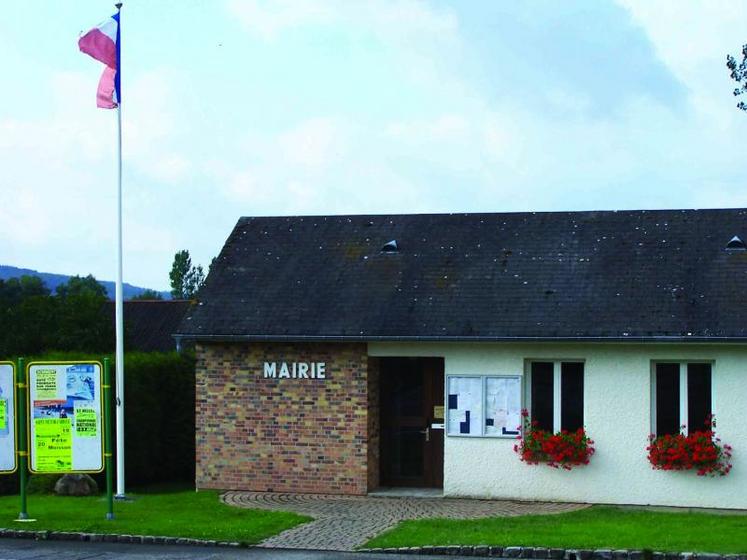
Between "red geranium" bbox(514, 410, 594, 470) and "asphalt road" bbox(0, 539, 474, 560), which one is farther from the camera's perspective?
"red geranium" bbox(514, 410, 594, 470)

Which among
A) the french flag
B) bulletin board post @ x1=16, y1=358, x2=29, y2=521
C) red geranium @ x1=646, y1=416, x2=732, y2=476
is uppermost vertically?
the french flag

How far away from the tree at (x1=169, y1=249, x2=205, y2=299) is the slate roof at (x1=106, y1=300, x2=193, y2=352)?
151 feet

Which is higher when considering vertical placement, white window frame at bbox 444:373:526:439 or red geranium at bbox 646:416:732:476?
white window frame at bbox 444:373:526:439

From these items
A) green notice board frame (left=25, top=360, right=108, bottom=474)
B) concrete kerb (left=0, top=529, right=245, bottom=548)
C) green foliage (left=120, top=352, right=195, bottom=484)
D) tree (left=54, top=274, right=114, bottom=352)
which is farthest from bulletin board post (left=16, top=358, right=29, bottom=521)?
tree (left=54, top=274, right=114, bottom=352)

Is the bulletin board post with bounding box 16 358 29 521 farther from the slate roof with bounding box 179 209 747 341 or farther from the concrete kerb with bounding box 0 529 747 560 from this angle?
the slate roof with bounding box 179 209 747 341

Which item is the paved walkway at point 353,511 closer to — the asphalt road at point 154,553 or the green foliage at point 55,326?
the asphalt road at point 154,553

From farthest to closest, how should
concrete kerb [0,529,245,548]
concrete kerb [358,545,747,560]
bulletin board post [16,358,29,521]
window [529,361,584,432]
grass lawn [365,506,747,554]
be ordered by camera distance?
window [529,361,584,432], bulletin board post [16,358,29,521], concrete kerb [0,529,245,548], grass lawn [365,506,747,554], concrete kerb [358,545,747,560]

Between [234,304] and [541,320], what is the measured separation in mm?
5395

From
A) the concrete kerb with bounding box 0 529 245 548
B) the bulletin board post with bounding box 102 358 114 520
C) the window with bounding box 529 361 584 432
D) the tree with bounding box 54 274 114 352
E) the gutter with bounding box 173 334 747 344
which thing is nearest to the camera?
the concrete kerb with bounding box 0 529 245 548

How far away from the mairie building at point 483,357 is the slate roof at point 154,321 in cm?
3718

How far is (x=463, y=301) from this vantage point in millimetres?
20594

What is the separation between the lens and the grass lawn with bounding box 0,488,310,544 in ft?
52.1

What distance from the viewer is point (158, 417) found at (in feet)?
77.8

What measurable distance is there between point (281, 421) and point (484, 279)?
4.18 m
